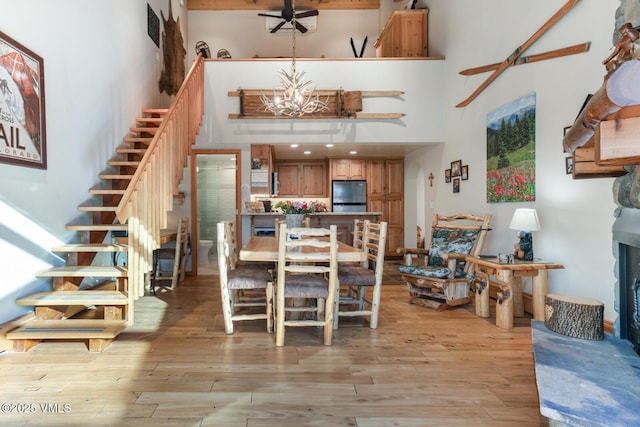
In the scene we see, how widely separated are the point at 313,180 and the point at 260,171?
2.41 m

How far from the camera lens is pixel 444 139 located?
17.9 ft

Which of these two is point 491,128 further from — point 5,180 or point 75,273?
point 5,180

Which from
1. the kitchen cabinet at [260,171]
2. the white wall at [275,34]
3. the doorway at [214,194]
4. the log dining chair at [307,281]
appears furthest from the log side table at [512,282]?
the white wall at [275,34]

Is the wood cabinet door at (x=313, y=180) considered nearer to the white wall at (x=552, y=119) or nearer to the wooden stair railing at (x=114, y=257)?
the white wall at (x=552, y=119)

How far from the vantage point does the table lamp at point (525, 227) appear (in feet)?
9.98

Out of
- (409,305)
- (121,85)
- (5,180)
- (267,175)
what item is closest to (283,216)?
(267,175)

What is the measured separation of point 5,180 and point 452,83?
5.52 m

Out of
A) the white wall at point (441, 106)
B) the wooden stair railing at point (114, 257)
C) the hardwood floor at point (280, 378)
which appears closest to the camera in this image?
the hardwood floor at point (280, 378)

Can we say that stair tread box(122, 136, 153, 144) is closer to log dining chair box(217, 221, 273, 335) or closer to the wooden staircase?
the wooden staircase

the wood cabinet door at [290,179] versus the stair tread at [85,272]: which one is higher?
the wood cabinet door at [290,179]

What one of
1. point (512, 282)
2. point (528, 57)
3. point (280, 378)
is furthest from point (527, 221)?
point (280, 378)

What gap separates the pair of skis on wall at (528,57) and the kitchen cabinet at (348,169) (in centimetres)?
299

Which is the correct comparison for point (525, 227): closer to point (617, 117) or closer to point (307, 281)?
point (307, 281)

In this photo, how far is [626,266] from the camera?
75.4 inches
